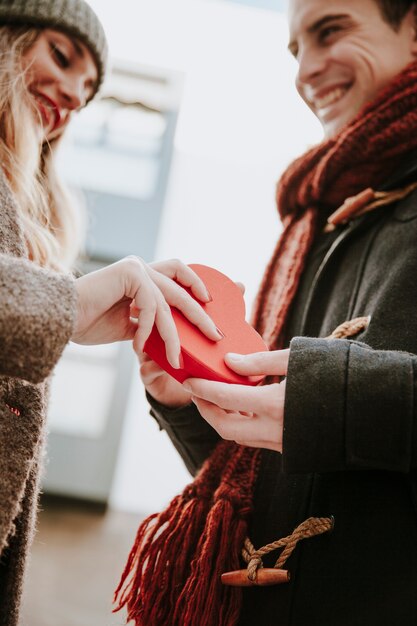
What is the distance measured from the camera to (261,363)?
690 mm

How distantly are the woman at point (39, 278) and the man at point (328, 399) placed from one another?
0.14m

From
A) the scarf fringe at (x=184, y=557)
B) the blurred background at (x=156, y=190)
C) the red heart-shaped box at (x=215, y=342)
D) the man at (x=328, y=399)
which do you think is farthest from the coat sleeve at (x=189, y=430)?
the blurred background at (x=156, y=190)

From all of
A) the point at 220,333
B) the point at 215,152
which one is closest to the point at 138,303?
the point at 220,333

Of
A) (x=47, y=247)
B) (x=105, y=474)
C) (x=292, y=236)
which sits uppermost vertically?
(x=292, y=236)

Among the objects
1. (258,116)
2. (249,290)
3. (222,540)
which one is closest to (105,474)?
(249,290)

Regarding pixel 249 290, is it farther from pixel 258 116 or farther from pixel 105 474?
pixel 105 474

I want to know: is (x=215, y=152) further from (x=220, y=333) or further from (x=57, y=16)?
(x=220, y=333)

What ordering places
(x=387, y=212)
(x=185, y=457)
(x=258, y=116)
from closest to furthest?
(x=387, y=212) → (x=185, y=457) → (x=258, y=116)

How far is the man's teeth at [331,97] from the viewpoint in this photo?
1.03 metres

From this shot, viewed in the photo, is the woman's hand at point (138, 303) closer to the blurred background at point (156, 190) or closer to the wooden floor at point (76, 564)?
the wooden floor at point (76, 564)

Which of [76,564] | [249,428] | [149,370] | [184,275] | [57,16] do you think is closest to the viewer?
[249,428]

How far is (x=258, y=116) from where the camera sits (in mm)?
3824

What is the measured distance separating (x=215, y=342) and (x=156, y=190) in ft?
12.0

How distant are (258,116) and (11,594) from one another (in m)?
3.57
